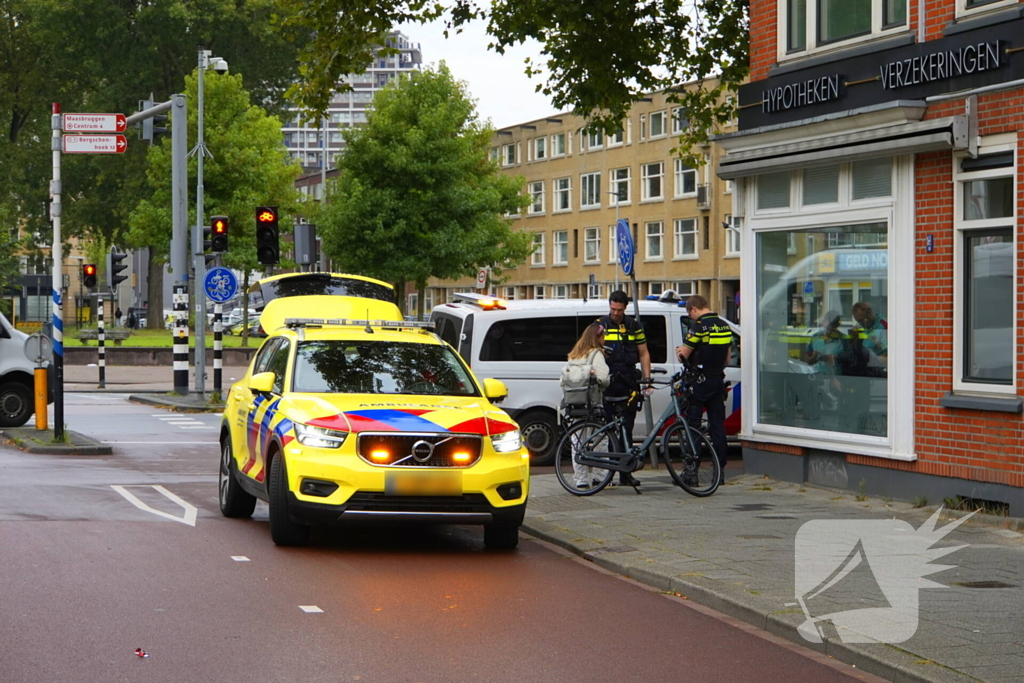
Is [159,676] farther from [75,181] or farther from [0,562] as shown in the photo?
[75,181]

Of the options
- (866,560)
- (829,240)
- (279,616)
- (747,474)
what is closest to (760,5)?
(829,240)

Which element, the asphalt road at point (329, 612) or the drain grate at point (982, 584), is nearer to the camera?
the asphalt road at point (329, 612)

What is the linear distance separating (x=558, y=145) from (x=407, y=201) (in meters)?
28.5

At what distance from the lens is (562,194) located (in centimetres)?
7819

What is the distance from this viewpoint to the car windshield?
10617 mm

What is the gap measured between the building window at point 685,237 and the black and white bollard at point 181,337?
39.9 m

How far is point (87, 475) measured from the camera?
14.9 meters

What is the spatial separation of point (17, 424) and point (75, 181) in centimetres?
4219

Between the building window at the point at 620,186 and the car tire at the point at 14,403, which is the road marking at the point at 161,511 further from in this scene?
the building window at the point at 620,186

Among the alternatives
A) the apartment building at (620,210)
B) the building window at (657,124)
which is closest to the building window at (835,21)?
the apartment building at (620,210)

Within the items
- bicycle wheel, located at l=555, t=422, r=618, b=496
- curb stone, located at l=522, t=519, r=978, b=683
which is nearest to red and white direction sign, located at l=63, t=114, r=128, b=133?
bicycle wheel, located at l=555, t=422, r=618, b=496

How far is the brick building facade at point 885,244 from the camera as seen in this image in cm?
1156

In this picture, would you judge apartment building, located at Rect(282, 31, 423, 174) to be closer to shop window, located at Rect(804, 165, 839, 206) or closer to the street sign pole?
the street sign pole

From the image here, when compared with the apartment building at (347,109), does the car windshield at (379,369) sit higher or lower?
lower
